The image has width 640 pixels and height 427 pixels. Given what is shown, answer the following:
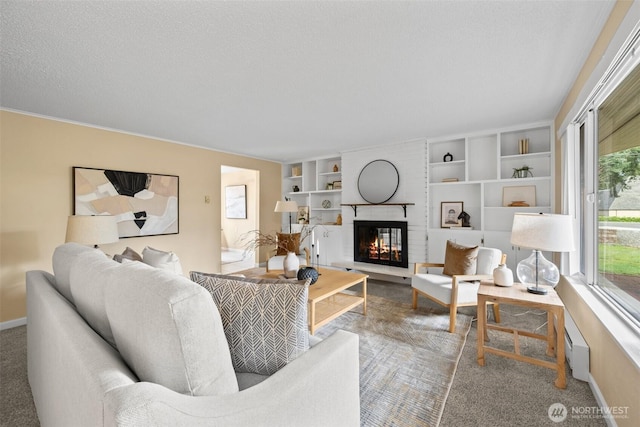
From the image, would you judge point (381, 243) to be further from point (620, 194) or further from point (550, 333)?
point (620, 194)

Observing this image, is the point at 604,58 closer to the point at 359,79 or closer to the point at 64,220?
the point at 359,79

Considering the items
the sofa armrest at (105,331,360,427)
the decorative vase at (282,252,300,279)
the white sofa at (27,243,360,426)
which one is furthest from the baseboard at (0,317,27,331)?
the sofa armrest at (105,331,360,427)

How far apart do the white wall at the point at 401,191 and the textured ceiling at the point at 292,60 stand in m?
1.08

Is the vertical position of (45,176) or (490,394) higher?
(45,176)

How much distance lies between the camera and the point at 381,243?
4750 millimetres

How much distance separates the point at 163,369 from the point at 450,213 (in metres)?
4.41

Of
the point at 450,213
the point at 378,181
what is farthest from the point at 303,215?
the point at 450,213

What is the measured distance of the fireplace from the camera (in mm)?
4516

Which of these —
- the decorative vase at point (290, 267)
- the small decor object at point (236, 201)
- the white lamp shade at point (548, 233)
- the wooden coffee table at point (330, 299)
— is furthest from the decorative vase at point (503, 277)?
the small decor object at point (236, 201)

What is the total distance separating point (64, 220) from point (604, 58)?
16.6 ft

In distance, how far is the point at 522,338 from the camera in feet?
8.27

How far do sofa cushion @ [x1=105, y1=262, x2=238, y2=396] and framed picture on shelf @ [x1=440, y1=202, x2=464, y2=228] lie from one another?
13.7ft

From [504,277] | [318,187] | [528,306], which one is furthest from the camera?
[318,187]

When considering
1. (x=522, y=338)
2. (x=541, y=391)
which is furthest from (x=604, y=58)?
(x=522, y=338)
